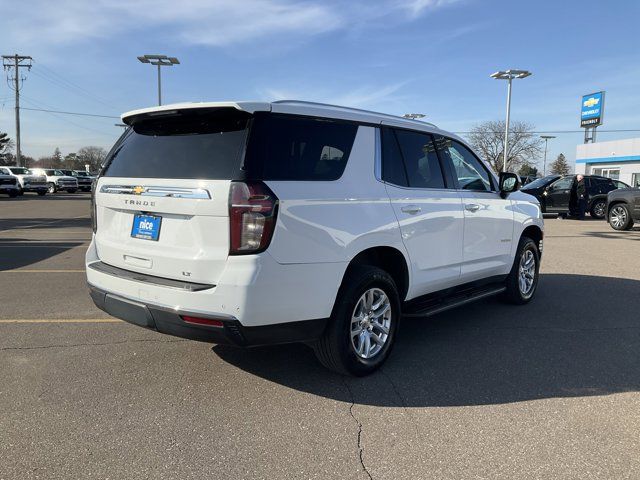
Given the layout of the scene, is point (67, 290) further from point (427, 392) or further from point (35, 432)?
point (427, 392)

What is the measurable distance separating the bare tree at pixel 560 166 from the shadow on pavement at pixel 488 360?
102321 millimetres

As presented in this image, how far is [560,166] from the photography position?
330 ft

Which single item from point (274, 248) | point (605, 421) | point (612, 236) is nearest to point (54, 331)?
point (274, 248)

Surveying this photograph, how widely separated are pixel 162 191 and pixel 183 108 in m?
0.57

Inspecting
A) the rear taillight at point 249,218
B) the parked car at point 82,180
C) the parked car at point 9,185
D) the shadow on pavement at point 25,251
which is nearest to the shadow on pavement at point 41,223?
the shadow on pavement at point 25,251

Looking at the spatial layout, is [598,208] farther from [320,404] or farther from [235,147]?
[235,147]

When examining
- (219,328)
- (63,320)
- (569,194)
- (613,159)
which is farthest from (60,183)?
(613,159)

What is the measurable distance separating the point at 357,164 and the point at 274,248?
1.07 metres

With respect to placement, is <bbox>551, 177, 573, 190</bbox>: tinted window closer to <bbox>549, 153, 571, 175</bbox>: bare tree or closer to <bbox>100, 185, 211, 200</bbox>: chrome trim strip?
<bbox>100, 185, 211, 200</bbox>: chrome trim strip

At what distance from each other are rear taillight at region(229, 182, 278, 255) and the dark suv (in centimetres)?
1857

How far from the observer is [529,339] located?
15.9ft

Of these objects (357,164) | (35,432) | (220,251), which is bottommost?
(35,432)

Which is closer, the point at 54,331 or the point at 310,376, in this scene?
the point at 310,376

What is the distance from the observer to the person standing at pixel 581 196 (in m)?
19.4
